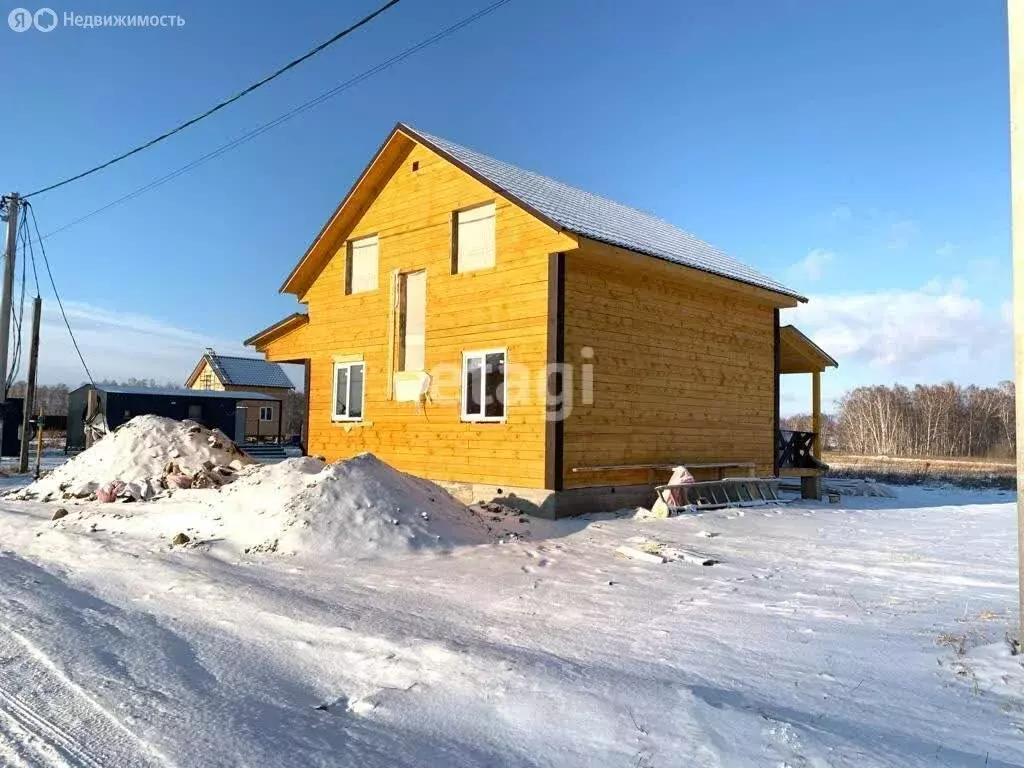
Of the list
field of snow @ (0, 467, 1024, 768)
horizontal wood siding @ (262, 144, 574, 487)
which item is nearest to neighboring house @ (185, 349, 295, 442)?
horizontal wood siding @ (262, 144, 574, 487)

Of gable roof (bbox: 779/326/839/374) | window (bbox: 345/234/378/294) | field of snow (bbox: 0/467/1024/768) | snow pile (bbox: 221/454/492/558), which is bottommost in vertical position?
field of snow (bbox: 0/467/1024/768)

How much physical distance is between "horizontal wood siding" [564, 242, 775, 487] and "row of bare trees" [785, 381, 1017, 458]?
47537 mm

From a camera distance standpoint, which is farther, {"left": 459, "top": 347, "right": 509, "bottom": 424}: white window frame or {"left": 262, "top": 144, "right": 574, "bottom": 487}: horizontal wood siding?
{"left": 459, "top": 347, "right": 509, "bottom": 424}: white window frame

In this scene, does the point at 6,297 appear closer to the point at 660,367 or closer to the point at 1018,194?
→ the point at 660,367

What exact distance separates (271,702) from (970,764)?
3451 millimetres

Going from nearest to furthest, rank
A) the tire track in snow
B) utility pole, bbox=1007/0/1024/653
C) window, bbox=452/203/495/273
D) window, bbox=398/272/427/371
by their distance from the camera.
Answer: the tire track in snow → utility pole, bbox=1007/0/1024/653 → window, bbox=452/203/495/273 → window, bbox=398/272/427/371

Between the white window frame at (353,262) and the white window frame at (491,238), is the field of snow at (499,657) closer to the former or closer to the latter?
the white window frame at (491,238)

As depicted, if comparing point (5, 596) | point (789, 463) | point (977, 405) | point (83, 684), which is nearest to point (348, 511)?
point (5, 596)

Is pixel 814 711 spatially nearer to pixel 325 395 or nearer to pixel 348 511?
pixel 348 511

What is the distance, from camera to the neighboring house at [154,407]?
34.6 metres

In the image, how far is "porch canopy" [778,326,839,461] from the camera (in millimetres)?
17281

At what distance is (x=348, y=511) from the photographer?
914cm

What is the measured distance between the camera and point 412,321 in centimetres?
1491

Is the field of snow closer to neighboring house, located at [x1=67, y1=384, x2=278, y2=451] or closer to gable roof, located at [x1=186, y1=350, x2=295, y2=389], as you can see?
neighboring house, located at [x1=67, y1=384, x2=278, y2=451]
